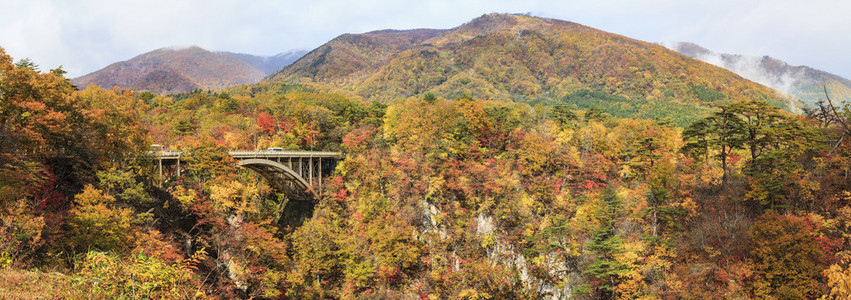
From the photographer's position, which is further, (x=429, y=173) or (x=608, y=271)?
(x=429, y=173)

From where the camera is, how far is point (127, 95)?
19.7m

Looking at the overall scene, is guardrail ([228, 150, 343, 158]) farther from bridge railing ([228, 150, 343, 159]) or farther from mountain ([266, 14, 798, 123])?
mountain ([266, 14, 798, 123])

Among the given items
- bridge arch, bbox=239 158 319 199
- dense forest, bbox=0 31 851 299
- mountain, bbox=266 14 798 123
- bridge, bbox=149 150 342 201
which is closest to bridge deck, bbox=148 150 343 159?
bridge, bbox=149 150 342 201

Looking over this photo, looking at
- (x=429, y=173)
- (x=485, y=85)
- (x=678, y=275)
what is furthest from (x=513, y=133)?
(x=485, y=85)

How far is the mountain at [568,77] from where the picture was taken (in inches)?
4833

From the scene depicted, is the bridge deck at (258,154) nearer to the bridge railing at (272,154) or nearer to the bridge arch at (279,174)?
the bridge railing at (272,154)

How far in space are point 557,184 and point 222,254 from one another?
90.9 ft

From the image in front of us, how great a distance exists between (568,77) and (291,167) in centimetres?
16402

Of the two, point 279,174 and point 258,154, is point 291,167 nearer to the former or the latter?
point 279,174

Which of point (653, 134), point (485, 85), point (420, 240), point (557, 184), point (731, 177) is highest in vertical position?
point (485, 85)

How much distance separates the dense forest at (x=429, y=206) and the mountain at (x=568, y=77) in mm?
84222

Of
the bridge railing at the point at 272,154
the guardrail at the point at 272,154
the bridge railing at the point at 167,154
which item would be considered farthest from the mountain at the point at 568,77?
the bridge railing at the point at 167,154

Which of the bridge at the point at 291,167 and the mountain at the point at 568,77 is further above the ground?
the mountain at the point at 568,77

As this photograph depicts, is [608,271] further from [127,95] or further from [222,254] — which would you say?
[127,95]
